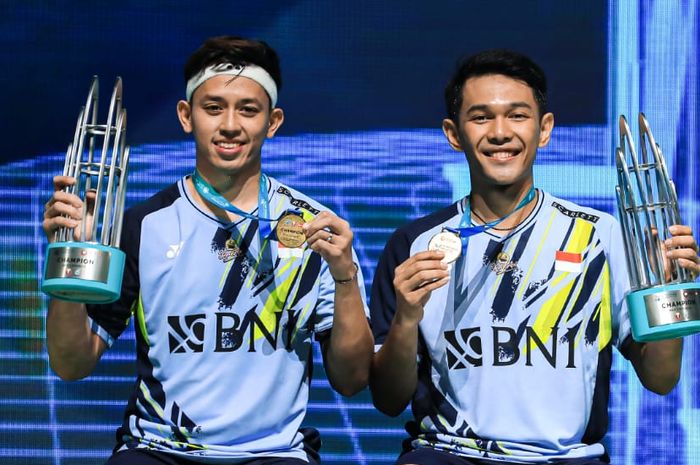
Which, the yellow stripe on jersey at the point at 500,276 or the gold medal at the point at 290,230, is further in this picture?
the yellow stripe on jersey at the point at 500,276

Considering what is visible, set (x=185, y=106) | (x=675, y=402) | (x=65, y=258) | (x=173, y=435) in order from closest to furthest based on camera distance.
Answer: (x=65, y=258) < (x=173, y=435) < (x=185, y=106) < (x=675, y=402)

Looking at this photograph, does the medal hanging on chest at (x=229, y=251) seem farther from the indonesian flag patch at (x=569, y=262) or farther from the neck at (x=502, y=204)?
the indonesian flag patch at (x=569, y=262)

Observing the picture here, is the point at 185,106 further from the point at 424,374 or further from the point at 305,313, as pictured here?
the point at 424,374

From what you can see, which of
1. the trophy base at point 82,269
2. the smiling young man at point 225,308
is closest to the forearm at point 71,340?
the smiling young man at point 225,308

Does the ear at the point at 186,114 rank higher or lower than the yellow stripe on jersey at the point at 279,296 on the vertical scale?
higher

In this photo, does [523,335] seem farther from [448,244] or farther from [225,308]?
[225,308]

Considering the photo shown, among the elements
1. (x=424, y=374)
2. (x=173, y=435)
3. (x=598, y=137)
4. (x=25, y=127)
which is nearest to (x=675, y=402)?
(x=598, y=137)

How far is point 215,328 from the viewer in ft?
9.34

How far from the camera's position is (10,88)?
373 centimetres

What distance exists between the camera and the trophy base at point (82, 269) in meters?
2.53

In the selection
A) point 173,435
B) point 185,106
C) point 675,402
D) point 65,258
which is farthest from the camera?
point 675,402

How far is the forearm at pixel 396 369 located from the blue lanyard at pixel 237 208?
441 millimetres

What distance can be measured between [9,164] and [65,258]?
1.30 metres

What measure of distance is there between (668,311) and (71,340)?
1.41 m
